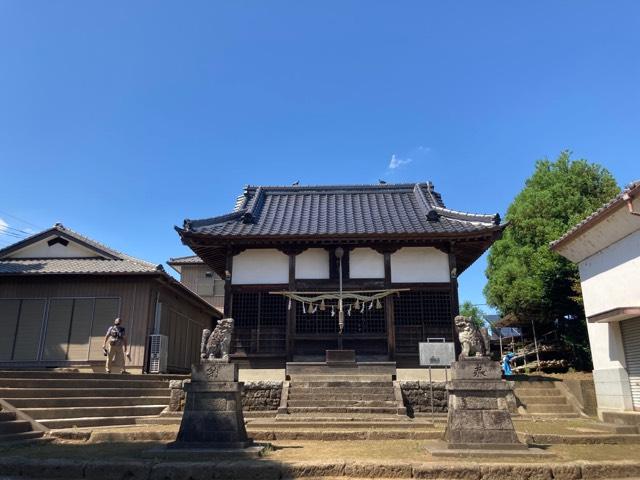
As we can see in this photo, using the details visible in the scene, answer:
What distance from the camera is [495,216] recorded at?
15859 millimetres

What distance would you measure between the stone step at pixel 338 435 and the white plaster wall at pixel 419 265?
7.56m

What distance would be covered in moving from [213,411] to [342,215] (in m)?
12.1

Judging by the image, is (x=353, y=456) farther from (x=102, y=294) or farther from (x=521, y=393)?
(x=102, y=294)

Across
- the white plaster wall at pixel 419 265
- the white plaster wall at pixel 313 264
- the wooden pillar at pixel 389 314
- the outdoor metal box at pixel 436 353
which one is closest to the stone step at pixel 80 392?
the white plaster wall at pixel 313 264

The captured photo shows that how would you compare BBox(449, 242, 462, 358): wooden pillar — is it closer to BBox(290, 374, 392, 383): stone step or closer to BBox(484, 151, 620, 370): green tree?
BBox(290, 374, 392, 383): stone step

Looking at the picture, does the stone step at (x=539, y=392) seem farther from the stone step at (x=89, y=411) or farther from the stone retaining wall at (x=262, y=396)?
the stone step at (x=89, y=411)

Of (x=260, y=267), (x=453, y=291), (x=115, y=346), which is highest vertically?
(x=260, y=267)

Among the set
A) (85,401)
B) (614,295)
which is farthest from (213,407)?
(614,295)

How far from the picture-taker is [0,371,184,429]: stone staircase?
11133mm

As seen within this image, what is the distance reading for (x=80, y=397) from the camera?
12.4 m

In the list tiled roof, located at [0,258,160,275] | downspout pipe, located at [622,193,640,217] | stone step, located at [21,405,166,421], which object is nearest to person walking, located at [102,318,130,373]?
tiled roof, located at [0,258,160,275]

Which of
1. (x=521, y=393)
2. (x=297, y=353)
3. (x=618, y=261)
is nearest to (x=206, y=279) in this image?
(x=297, y=353)

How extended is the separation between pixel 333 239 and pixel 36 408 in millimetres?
9937

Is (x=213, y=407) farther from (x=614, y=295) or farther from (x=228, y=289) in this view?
(x=614, y=295)
